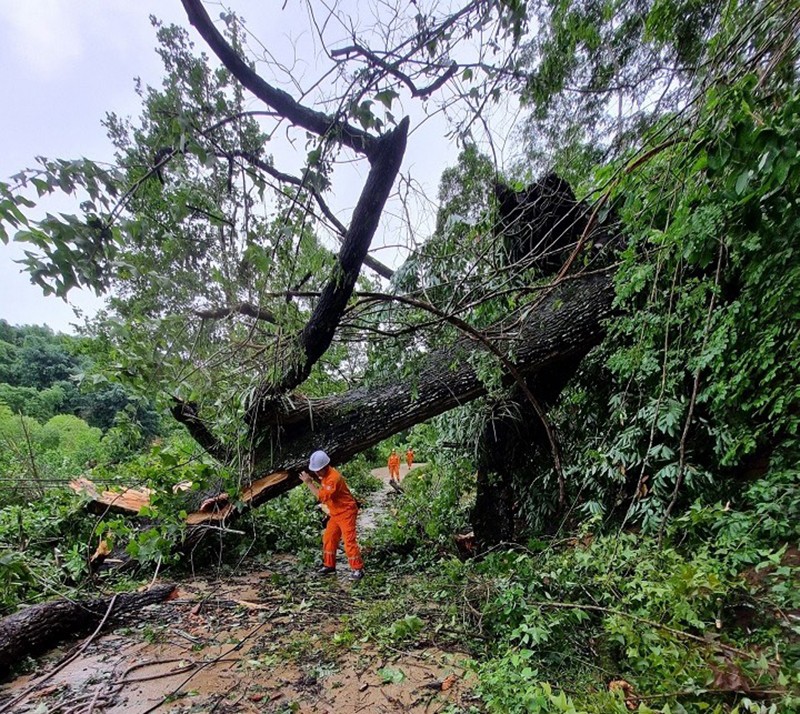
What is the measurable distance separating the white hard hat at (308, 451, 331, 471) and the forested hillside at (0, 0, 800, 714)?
152 millimetres

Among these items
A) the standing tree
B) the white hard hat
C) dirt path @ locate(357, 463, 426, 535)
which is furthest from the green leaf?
dirt path @ locate(357, 463, 426, 535)

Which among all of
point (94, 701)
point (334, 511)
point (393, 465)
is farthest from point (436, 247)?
point (393, 465)

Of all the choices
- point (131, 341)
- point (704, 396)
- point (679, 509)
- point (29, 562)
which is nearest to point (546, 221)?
point (704, 396)

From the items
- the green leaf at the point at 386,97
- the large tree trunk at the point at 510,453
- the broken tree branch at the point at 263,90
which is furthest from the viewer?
the large tree trunk at the point at 510,453

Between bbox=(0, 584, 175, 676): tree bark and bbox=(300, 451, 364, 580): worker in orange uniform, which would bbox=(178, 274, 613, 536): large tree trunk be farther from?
bbox=(0, 584, 175, 676): tree bark

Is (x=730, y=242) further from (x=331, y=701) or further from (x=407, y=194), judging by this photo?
(x=331, y=701)

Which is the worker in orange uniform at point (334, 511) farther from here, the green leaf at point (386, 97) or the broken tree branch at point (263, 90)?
the green leaf at point (386, 97)

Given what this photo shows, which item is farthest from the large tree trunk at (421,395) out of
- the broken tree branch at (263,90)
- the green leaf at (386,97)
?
the green leaf at (386,97)

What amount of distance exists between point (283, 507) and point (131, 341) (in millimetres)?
4252

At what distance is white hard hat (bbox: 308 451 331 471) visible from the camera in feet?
13.0

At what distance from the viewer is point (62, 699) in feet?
7.43

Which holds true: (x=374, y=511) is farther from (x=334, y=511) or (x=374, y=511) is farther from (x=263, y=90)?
(x=263, y=90)

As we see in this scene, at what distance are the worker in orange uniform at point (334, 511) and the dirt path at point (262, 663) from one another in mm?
628

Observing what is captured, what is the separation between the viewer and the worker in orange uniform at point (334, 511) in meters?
4.15
